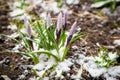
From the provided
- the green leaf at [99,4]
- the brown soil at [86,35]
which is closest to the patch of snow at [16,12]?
the brown soil at [86,35]

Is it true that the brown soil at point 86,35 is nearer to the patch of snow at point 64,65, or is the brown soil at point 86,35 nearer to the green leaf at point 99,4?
the green leaf at point 99,4

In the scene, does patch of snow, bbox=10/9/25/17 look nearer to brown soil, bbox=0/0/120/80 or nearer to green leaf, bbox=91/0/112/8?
brown soil, bbox=0/0/120/80

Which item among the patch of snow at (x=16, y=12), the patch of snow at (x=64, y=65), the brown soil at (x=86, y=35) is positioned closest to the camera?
the patch of snow at (x=64, y=65)

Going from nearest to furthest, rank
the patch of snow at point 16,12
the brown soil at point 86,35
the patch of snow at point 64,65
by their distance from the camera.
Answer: the patch of snow at point 64,65 → the brown soil at point 86,35 → the patch of snow at point 16,12

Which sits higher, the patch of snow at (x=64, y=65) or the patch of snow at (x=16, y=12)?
the patch of snow at (x=16, y=12)

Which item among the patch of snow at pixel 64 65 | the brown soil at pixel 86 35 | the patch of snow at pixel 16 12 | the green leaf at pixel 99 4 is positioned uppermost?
the green leaf at pixel 99 4

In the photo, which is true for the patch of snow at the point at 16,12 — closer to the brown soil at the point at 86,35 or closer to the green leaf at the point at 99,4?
the brown soil at the point at 86,35

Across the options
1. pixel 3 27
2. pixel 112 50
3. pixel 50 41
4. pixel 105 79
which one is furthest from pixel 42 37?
pixel 3 27

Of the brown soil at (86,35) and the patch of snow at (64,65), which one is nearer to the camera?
the patch of snow at (64,65)

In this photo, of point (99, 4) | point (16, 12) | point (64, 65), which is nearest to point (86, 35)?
point (64, 65)

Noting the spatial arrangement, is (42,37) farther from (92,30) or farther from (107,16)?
(107,16)

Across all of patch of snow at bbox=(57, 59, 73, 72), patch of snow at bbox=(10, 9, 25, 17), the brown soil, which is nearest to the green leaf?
the brown soil
